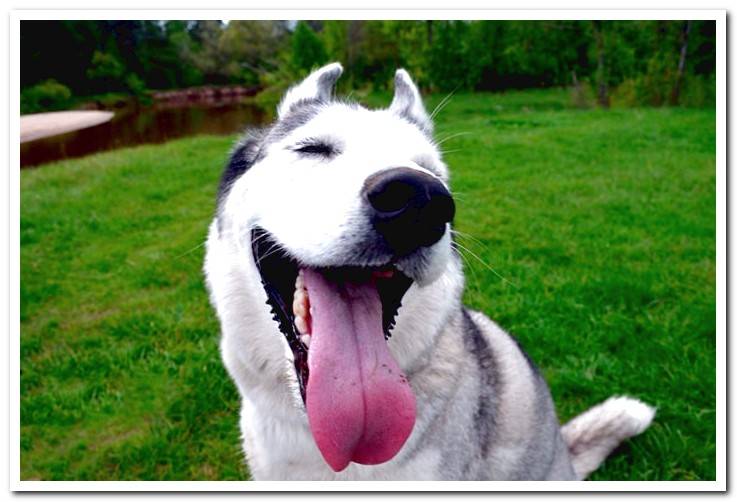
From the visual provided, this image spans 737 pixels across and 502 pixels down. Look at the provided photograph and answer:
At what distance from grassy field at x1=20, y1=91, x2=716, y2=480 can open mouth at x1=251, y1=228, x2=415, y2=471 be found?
0.63m

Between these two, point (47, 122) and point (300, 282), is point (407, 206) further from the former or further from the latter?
point (47, 122)

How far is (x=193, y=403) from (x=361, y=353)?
85.2 inches

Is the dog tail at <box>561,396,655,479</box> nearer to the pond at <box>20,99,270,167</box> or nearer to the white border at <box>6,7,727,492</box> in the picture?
the white border at <box>6,7,727,492</box>

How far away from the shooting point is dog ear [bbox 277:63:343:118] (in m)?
2.34

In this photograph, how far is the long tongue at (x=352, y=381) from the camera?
1.75m

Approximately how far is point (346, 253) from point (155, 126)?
823cm

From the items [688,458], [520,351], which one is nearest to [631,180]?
[688,458]

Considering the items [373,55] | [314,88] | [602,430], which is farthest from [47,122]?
[373,55]

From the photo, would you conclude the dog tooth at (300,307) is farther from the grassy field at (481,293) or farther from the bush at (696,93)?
the bush at (696,93)

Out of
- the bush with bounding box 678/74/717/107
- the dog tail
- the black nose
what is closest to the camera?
the black nose

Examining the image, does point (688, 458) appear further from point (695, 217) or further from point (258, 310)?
point (695, 217)

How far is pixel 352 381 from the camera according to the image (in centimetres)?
177

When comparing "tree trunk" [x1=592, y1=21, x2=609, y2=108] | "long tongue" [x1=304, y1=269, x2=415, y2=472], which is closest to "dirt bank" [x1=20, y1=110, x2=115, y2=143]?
"long tongue" [x1=304, y1=269, x2=415, y2=472]
